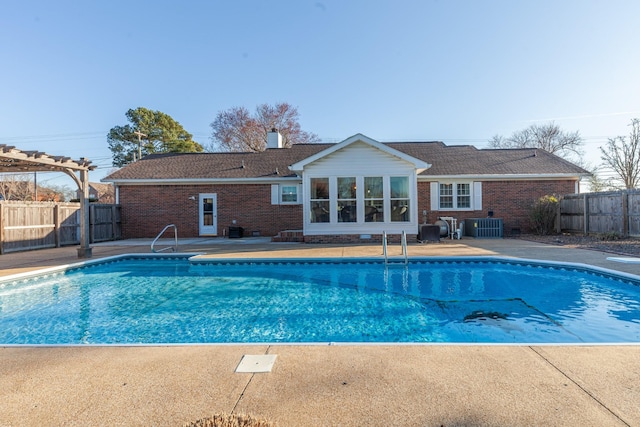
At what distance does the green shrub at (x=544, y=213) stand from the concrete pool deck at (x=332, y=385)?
13.8 meters

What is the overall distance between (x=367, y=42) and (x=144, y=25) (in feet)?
30.0

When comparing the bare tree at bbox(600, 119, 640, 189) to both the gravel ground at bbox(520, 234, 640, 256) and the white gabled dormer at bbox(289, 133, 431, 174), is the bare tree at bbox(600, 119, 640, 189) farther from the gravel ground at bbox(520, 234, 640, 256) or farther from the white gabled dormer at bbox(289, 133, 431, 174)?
the white gabled dormer at bbox(289, 133, 431, 174)

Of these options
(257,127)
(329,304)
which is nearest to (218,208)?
(329,304)

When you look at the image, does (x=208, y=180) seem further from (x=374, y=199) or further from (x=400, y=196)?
(x=400, y=196)

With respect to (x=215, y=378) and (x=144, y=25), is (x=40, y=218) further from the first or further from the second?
(x=215, y=378)

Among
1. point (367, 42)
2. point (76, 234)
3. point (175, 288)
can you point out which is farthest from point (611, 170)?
point (76, 234)

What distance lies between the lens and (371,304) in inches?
250

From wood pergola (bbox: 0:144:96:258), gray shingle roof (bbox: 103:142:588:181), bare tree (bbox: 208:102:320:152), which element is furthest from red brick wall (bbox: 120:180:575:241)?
bare tree (bbox: 208:102:320:152)

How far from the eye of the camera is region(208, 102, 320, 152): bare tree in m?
33.0

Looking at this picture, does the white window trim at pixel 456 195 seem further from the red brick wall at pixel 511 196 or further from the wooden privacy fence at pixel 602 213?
the wooden privacy fence at pixel 602 213

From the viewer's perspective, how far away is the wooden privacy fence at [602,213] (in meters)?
12.7

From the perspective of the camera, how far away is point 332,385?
2707mm

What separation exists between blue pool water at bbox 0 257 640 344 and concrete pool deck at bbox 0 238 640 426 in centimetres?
130

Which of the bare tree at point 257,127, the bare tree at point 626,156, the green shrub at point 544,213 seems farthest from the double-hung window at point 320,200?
the bare tree at point 626,156
